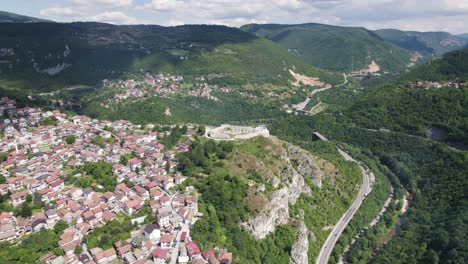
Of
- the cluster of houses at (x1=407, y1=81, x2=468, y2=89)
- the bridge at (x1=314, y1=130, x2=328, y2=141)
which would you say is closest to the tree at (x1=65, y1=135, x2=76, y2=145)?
the bridge at (x1=314, y1=130, x2=328, y2=141)

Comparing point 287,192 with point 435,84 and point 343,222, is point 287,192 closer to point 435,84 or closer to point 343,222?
point 343,222

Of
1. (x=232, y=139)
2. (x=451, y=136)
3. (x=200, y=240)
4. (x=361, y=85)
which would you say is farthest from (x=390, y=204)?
(x=361, y=85)

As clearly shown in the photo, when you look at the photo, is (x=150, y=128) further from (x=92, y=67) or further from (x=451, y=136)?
(x=92, y=67)

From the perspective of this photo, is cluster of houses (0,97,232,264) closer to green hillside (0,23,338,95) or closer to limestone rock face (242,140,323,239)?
limestone rock face (242,140,323,239)

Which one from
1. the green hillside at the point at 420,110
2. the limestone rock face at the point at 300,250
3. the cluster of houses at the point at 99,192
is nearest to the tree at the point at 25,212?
the cluster of houses at the point at 99,192

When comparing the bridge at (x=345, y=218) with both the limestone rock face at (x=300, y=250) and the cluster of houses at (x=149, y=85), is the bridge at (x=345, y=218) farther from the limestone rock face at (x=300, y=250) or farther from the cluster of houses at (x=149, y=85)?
the cluster of houses at (x=149, y=85)

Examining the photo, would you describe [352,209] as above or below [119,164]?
below
